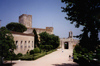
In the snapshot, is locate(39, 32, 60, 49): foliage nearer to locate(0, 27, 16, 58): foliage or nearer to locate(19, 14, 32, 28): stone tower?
locate(19, 14, 32, 28): stone tower

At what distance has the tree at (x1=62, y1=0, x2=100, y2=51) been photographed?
9.75 metres

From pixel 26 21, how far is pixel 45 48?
91.4 ft

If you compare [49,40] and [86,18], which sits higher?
[86,18]

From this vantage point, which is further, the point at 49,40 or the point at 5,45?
the point at 49,40

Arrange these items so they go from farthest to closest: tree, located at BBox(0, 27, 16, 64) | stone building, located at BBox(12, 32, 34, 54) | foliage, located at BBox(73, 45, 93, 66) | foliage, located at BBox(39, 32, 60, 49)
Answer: foliage, located at BBox(39, 32, 60, 49)
stone building, located at BBox(12, 32, 34, 54)
foliage, located at BBox(73, 45, 93, 66)
tree, located at BBox(0, 27, 16, 64)

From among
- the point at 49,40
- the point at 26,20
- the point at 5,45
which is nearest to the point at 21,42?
the point at 5,45

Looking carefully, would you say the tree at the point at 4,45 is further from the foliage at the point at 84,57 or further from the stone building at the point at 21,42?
the foliage at the point at 84,57

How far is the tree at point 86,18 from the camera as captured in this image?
9.75 meters

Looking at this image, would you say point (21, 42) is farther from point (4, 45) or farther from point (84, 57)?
point (84, 57)

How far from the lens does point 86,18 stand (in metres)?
10.2

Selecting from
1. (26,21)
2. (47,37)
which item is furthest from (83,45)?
(26,21)

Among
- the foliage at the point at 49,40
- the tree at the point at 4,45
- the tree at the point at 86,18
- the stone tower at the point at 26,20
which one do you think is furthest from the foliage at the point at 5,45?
the stone tower at the point at 26,20

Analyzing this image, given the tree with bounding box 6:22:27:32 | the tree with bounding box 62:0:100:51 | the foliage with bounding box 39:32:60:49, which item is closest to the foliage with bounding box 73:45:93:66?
the tree with bounding box 62:0:100:51

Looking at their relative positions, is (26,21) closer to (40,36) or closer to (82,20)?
(40,36)
